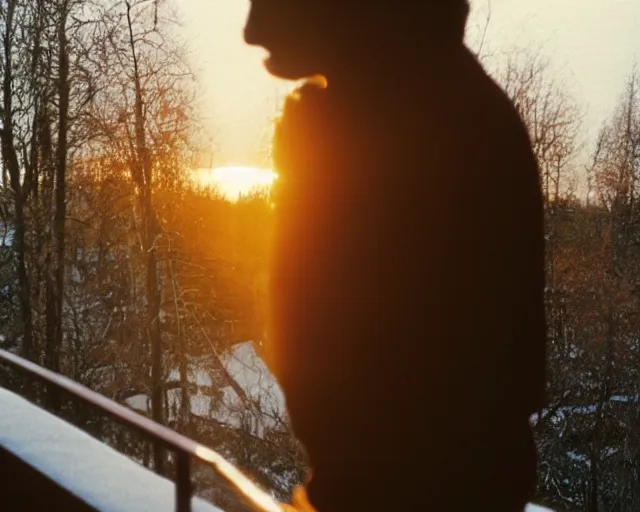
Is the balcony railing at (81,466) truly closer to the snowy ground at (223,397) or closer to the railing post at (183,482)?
the railing post at (183,482)

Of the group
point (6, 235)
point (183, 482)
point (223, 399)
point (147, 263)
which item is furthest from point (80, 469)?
point (147, 263)

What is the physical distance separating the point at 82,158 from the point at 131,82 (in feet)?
2.81

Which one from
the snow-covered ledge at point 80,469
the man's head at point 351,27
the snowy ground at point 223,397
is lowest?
the snowy ground at point 223,397

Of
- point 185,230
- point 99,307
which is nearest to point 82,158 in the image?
point 185,230

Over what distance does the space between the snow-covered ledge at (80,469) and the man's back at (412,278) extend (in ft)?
2.23

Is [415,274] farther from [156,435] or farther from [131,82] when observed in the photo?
[131,82]

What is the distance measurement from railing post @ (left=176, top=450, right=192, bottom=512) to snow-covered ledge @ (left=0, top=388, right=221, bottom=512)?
0.12 metres

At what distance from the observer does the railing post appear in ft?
3.08

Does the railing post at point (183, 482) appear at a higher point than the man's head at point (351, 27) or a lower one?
lower

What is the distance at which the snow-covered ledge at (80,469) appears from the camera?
1171 mm

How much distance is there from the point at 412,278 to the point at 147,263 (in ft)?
18.3

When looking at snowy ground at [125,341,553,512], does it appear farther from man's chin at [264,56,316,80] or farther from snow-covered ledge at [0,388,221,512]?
man's chin at [264,56,316,80]

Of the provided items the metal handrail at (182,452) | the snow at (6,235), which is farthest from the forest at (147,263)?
the metal handrail at (182,452)

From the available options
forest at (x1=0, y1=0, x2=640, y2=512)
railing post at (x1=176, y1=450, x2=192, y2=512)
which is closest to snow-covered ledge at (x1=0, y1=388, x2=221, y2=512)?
railing post at (x1=176, y1=450, x2=192, y2=512)
